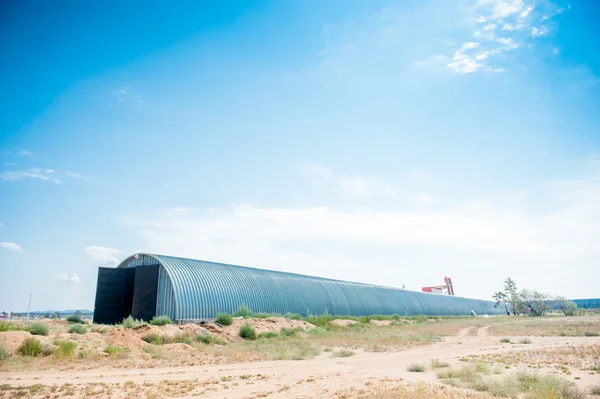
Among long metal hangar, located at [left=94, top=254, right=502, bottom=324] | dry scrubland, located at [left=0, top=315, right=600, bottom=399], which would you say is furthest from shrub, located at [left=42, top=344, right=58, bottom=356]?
long metal hangar, located at [left=94, top=254, right=502, bottom=324]

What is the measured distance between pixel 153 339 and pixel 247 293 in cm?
2027

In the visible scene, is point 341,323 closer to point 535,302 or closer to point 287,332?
point 287,332

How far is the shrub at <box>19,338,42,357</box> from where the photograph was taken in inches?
791

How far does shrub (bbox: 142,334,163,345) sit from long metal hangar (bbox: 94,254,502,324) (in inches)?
346

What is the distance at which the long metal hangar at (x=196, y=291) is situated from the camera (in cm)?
3803

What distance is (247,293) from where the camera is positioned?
46.9m

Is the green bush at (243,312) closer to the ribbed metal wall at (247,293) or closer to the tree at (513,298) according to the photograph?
the ribbed metal wall at (247,293)

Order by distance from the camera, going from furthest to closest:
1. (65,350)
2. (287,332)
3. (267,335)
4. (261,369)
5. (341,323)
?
(341,323)
(287,332)
(267,335)
(65,350)
(261,369)

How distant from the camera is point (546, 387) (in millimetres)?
12266

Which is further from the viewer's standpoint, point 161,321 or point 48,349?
point 161,321

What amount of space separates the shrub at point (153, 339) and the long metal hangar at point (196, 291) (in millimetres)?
8801

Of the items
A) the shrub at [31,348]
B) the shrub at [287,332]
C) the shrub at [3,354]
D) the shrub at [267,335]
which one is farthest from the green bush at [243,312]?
the shrub at [3,354]

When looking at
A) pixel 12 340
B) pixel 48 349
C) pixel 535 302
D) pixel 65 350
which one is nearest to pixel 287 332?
pixel 65 350

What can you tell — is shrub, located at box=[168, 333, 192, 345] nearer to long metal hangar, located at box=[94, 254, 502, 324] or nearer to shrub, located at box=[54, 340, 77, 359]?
shrub, located at box=[54, 340, 77, 359]
